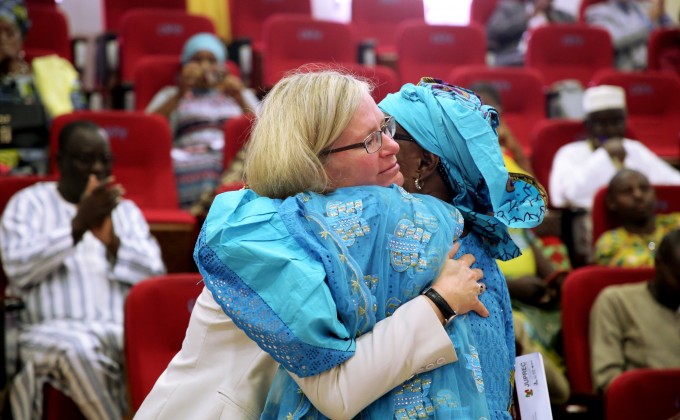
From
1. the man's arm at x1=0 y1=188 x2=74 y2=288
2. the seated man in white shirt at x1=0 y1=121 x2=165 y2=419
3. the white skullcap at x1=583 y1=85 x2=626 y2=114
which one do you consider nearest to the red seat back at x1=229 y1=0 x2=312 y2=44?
the white skullcap at x1=583 y1=85 x2=626 y2=114

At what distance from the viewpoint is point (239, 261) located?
1355mm

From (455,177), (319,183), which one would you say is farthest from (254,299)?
(455,177)

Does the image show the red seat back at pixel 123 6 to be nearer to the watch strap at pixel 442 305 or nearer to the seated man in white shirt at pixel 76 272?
the seated man in white shirt at pixel 76 272

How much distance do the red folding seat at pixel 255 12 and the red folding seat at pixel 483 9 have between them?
1370mm

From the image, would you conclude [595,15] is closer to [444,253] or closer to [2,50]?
[2,50]

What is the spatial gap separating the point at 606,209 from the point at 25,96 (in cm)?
279

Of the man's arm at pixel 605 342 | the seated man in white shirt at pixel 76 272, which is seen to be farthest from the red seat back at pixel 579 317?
the seated man in white shirt at pixel 76 272

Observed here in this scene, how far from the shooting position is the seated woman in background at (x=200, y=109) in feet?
14.4

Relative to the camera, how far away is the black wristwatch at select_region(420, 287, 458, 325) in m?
1.41

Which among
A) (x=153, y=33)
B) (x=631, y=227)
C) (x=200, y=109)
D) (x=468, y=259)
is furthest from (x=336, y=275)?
(x=153, y=33)

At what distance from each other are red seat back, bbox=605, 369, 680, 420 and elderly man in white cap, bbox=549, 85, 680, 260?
151 centimetres

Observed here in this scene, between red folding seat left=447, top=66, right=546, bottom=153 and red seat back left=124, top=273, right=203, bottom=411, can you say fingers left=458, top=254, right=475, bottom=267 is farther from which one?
red folding seat left=447, top=66, right=546, bottom=153

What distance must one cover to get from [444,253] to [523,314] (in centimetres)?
195

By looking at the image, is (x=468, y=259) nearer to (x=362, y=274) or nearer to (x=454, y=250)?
(x=454, y=250)
